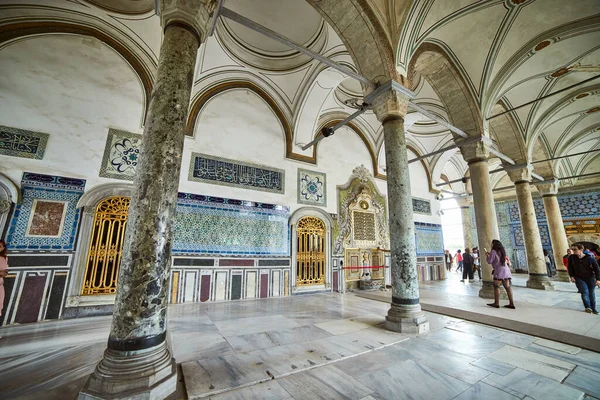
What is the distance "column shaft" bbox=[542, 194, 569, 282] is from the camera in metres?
8.54

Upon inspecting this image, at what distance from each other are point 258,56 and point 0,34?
4.86m

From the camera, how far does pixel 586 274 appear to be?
4.22 meters

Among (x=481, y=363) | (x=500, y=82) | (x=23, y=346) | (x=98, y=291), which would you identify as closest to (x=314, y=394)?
(x=481, y=363)

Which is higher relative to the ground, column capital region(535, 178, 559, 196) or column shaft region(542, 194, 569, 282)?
column capital region(535, 178, 559, 196)

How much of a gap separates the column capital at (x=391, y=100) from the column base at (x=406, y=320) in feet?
9.83

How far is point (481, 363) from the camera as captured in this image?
2.30 metres

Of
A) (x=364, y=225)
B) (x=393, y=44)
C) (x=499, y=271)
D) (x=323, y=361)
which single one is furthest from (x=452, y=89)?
(x=323, y=361)

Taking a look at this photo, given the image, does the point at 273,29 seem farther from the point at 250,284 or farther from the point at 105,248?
the point at 250,284

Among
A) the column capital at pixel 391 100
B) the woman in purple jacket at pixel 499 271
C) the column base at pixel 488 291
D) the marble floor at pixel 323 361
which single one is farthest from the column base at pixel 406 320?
the column base at pixel 488 291

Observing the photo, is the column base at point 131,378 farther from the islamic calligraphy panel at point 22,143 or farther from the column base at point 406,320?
the islamic calligraphy panel at point 22,143

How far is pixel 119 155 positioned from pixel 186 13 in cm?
361

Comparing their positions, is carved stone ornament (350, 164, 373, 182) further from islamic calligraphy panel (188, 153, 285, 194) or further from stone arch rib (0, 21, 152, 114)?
stone arch rib (0, 21, 152, 114)

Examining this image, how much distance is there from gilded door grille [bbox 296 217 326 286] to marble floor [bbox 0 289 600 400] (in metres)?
2.86

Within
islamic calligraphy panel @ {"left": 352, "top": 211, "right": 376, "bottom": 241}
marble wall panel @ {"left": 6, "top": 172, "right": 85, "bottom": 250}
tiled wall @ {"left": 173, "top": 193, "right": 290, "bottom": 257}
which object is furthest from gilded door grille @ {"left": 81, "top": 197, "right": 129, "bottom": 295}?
islamic calligraphy panel @ {"left": 352, "top": 211, "right": 376, "bottom": 241}
